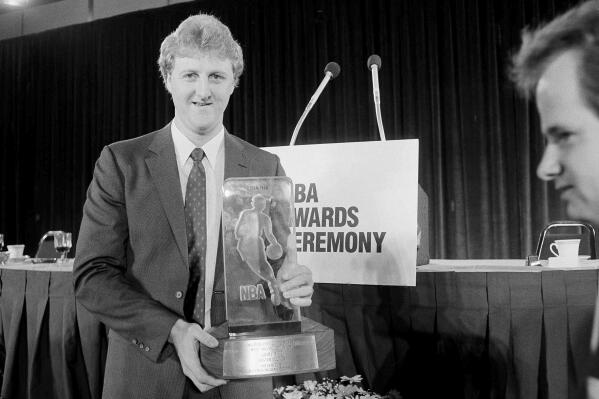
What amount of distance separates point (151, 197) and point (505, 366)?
1.21 metres

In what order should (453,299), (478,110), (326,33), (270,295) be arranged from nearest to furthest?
1. (270,295)
2. (453,299)
3. (478,110)
4. (326,33)

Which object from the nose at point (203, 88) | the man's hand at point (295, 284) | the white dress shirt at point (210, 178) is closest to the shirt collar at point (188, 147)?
the white dress shirt at point (210, 178)

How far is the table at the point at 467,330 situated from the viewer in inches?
62.2

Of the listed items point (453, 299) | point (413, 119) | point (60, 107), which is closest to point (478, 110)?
point (413, 119)

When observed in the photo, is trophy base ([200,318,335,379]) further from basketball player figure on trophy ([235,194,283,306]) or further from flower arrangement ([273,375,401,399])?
flower arrangement ([273,375,401,399])

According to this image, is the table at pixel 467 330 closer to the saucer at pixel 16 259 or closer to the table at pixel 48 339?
the table at pixel 48 339

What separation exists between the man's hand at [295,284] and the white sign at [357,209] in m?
0.74

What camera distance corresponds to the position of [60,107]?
695 cm

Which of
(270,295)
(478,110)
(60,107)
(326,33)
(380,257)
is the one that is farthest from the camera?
(60,107)

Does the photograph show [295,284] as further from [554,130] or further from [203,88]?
[554,130]

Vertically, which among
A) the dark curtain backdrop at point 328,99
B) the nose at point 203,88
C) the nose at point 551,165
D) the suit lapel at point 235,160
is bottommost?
the nose at point 551,165

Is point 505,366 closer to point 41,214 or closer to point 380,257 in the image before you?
point 380,257

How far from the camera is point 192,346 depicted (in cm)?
82

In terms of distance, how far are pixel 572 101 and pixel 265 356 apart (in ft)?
1.74
